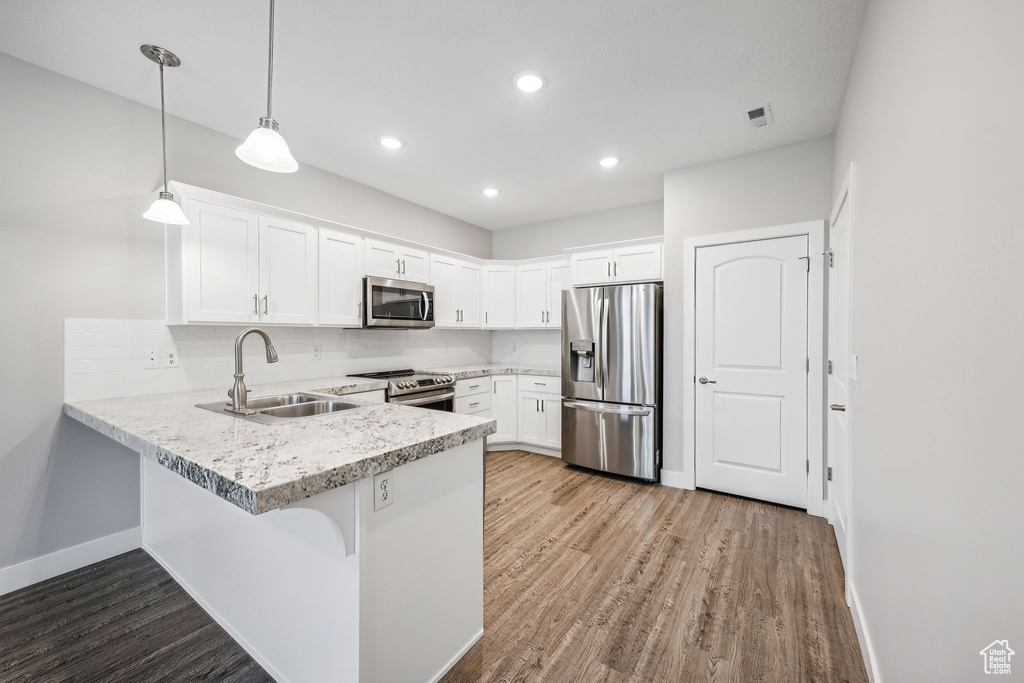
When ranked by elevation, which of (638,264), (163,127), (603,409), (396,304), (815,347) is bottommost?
(603,409)

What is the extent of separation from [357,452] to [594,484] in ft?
8.98

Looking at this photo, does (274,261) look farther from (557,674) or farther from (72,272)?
(557,674)

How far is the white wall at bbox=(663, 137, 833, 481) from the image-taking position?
2.86 m

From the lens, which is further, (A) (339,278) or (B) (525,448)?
(B) (525,448)

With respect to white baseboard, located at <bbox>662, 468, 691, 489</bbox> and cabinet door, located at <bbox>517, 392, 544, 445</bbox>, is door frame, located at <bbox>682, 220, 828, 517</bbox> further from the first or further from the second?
cabinet door, located at <bbox>517, 392, 544, 445</bbox>

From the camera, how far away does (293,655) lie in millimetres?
1361

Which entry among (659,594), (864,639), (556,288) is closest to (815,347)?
(864,639)

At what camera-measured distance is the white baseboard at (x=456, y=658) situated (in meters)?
1.42

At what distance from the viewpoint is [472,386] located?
4.21 metres

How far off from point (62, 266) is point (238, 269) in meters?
0.81

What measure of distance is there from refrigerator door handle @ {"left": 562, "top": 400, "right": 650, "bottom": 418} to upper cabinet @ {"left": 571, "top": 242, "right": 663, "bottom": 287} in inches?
45.6

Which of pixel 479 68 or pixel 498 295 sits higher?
pixel 479 68

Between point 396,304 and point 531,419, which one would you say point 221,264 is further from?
point 531,419

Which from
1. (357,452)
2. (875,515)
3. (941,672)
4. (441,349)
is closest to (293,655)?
(357,452)
